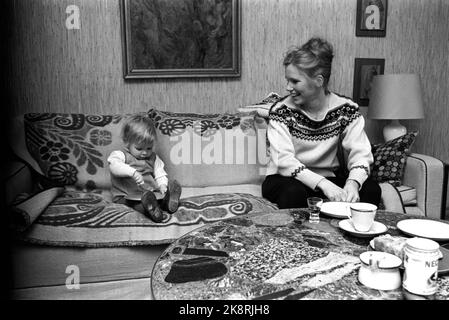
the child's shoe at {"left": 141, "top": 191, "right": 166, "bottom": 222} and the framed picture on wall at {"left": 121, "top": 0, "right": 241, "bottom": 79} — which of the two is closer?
the child's shoe at {"left": 141, "top": 191, "right": 166, "bottom": 222}

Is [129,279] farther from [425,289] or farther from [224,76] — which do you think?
[224,76]

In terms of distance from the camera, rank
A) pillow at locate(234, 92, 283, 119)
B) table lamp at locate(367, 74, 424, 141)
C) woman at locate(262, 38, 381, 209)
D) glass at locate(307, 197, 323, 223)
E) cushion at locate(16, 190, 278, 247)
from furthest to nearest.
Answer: table lamp at locate(367, 74, 424, 141)
pillow at locate(234, 92, 283, 119)
woman at locate(262, 38, 381, 209)
cushion at locate(16, 190, 278, 247)
glass at locate(307, 197, 323, 223)

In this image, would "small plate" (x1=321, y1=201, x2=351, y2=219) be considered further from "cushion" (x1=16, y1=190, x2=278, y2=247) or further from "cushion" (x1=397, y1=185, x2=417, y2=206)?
"cushion" (x1=397, y1=185, x2=417, y2=206)

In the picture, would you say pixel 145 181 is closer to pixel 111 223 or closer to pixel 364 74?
pixel 111 223

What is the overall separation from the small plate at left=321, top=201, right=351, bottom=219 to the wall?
1.35 m

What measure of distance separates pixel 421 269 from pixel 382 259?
8 cm

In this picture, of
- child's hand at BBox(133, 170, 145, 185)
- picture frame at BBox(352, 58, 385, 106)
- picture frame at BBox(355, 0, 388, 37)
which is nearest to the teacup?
child's hand at BBox(133, 170, 145, 185)

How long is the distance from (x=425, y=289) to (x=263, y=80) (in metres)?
1.94

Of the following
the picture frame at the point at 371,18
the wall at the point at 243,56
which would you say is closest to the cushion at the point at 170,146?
the wall at the point at 243,56

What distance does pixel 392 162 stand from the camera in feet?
7.13

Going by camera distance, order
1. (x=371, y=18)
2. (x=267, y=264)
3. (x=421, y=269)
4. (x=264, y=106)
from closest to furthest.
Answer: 1. (x=421, y=269)
2. (x=267, y=264)
3. (x=264, y=106)
4. (x=371, y=18)

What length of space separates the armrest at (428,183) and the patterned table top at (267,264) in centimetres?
100

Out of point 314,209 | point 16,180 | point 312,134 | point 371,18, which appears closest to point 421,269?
point 314,209

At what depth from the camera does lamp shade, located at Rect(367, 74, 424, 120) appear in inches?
97.4
